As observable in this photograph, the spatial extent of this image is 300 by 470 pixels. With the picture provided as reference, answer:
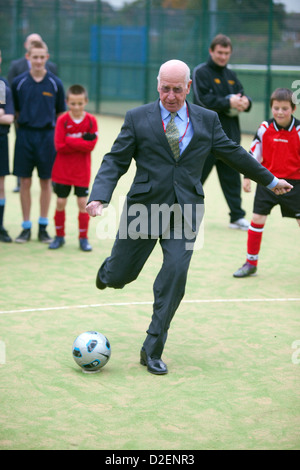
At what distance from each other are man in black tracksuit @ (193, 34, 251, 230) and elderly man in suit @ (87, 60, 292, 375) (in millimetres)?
4341

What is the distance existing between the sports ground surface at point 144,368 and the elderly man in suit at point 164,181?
48 cm

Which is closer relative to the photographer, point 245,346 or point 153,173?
point 153,173

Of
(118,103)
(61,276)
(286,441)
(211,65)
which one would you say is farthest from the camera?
(118,103)

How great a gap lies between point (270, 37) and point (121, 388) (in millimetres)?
14979

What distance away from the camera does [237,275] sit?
791 cm

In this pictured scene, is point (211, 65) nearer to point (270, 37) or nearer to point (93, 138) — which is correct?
point (93, 138)

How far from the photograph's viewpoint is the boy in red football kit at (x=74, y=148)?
28.2ft

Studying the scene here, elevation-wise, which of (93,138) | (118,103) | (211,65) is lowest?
(118,103)

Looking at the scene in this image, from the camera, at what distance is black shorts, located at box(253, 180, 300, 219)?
759 centimetres

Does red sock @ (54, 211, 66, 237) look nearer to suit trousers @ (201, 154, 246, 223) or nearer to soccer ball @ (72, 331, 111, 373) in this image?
suit trousers @ (201, 154, 246, 223)

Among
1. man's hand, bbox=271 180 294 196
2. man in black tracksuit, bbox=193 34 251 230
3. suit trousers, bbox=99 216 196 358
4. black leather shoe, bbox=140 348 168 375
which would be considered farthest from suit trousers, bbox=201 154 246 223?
black leather shoe, bbox=140 348 168 375

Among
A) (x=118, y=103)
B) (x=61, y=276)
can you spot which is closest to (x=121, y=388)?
(x=61, y=276)

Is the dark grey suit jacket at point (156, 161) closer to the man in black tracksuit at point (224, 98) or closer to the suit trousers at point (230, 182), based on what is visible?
the man in black tracksuit at point (224, 98)

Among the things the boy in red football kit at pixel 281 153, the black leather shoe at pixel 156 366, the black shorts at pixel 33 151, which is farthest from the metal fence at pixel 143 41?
the black leather shoe at pixel 156 366
